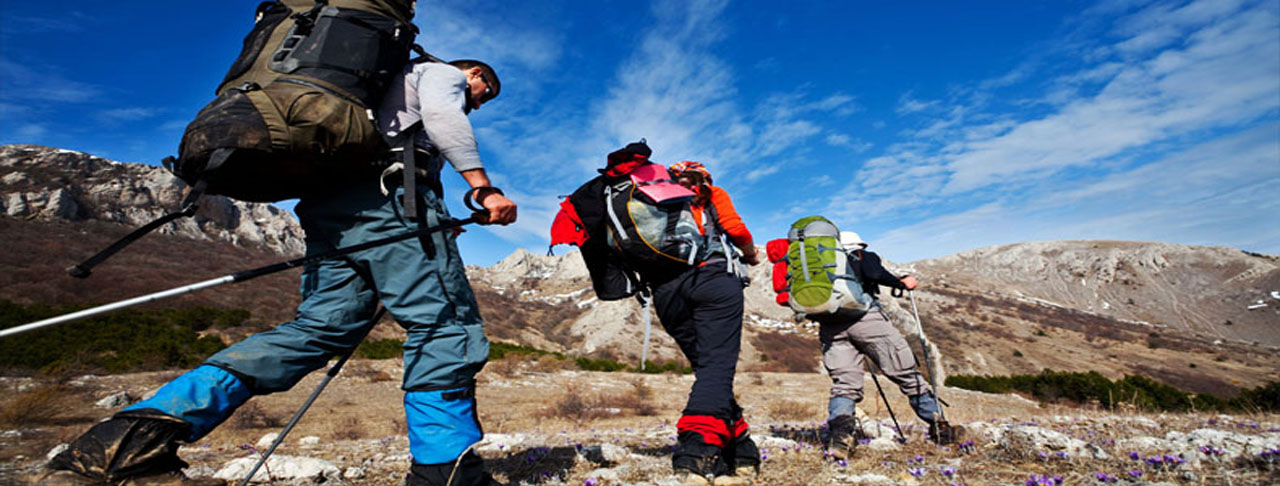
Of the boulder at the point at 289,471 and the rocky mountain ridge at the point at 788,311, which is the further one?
the rocky mountain ridge at the point at 788,311

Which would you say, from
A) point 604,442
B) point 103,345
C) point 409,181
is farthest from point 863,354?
point 103,345

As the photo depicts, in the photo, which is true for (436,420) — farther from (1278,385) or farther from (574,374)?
(1278,385)

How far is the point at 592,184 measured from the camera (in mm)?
3271

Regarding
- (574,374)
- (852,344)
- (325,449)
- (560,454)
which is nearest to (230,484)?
(325,449)

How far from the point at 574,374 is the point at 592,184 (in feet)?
41.4

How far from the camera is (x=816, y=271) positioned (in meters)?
4.34

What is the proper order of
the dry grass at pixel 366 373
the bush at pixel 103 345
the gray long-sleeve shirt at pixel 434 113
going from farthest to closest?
the dry grass at pixel 366 373, the bush at pixel 103 345, the gray long-sleeve shirt at pixel 434 113

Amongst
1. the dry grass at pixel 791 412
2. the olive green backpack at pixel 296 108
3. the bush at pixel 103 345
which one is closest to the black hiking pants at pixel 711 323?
the olive green backpack at pixel 296 108

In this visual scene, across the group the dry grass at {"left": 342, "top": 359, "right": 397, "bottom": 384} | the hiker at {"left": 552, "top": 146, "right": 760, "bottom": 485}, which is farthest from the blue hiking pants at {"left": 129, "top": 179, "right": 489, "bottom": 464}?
the dry grass at {"left": 342, "top": 359, "right": 397, "bottom": 384}

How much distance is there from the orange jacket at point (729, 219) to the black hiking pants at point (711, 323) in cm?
28

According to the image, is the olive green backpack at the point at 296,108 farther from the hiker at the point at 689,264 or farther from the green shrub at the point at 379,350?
the green shrub at the point at 379,350

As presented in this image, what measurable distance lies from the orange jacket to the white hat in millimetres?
1996

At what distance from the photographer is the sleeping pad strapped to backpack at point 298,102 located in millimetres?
1688

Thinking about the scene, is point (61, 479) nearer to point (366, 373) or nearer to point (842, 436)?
point (842, 436)
